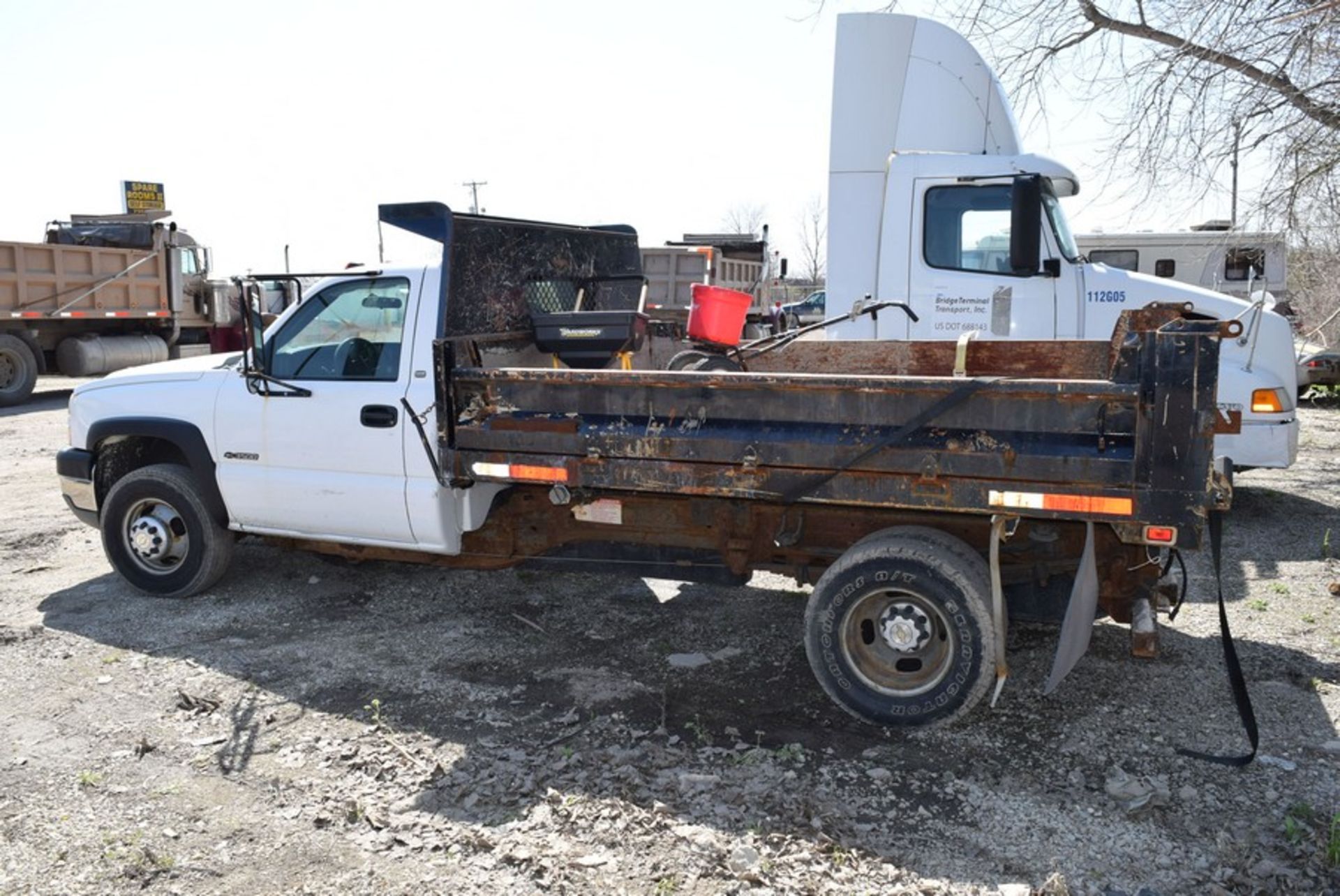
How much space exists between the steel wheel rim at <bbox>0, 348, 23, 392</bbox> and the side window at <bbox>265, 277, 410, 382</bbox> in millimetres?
13516

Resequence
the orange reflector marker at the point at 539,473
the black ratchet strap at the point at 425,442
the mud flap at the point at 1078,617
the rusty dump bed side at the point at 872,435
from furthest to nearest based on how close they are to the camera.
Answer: the black ratchet strap at the point at 425,442
the orange reflector marker at the point at 539,473
the mud flap at the point at 1078,617
the rusty dump bed side at the point at 872,435

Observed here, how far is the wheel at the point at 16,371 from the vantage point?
16.5m

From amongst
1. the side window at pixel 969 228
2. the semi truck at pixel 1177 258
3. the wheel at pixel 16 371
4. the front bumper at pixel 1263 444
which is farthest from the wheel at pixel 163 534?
the semi truck at pixel 1177 258

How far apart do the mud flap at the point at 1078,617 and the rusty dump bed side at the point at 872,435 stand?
24 centimetres

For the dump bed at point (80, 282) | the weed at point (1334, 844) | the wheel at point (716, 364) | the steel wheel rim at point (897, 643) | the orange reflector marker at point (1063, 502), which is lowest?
the weed at point (1334, 844)

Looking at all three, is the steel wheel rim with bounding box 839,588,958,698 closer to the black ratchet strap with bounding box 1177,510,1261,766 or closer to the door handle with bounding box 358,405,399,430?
the black ratchet strap with bounding box 1177,510,1261,766

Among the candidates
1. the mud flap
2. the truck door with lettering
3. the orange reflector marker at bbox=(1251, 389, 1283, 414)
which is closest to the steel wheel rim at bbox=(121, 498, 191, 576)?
the mud flap

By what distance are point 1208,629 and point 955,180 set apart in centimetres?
→ 350

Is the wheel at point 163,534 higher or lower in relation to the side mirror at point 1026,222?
lower

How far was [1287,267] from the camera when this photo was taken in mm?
15438

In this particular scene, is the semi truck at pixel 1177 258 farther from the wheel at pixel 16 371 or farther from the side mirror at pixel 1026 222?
the wheel at pixel 16 371

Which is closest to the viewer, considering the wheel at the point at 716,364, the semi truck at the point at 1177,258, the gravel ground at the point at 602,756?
the gravel ground at the point at 602,756

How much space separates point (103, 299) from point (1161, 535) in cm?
1829

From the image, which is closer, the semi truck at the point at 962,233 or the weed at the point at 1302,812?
the weed at the point at 1302,812
